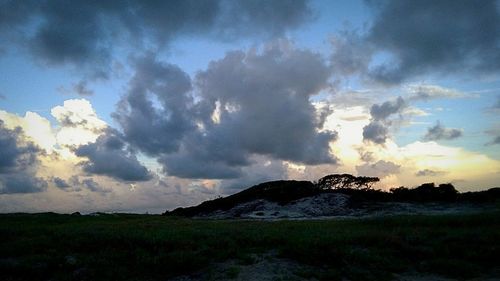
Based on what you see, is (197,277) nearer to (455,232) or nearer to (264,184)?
(455,232)

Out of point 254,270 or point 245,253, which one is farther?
point 245,253

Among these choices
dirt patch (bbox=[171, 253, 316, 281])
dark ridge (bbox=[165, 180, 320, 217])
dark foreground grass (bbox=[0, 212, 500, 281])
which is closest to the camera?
dirt patch (bbox=[171, 253, 316, 281])

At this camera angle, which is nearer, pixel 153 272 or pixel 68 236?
pixel 153 272

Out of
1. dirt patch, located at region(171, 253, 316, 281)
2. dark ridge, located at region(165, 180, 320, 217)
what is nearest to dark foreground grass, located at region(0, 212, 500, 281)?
dirt patch, located at region(171, 253, 316, 281)

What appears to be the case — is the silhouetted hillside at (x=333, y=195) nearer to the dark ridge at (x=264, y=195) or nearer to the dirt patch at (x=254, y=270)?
the dark ridge at (x=264, y=195)

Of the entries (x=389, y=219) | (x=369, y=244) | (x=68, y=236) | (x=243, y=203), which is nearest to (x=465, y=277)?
(x=369, y=244)

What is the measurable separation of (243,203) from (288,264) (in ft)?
144

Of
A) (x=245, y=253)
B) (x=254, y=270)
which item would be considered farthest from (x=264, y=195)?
(x=254, y=270)

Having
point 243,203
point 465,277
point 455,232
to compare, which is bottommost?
point 465,277

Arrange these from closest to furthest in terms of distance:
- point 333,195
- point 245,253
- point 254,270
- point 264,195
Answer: point 254,270, point 245,253, point 333,195, point 264,195

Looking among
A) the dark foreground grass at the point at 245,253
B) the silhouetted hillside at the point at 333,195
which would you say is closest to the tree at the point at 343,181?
the silhouetted hillside at the point at 333,195

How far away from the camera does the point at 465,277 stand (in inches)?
635

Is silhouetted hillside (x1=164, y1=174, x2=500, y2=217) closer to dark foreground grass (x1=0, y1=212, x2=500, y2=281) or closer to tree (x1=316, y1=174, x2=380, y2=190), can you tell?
tree (x1=316, y1=174, x2=380, y2=190)

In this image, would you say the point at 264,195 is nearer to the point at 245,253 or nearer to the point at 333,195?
the point at 333,195
